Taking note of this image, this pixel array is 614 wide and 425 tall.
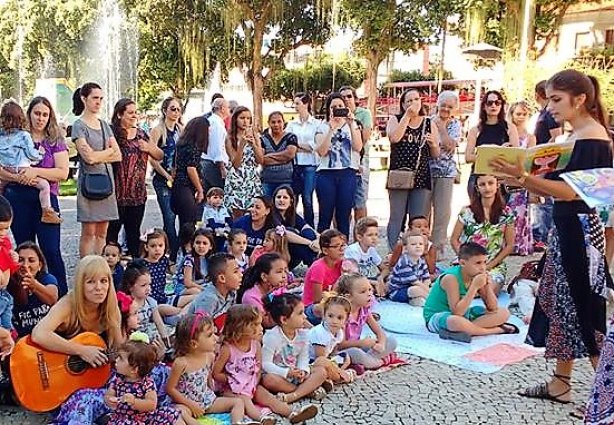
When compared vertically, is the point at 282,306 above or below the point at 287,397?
above

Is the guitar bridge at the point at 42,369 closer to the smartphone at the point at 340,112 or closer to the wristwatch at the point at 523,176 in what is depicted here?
the wristwatch at the point at 523,176

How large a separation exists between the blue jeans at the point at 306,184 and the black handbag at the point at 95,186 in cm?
253

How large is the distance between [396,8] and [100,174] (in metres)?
18.0

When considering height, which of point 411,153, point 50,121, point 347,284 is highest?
point 50,121

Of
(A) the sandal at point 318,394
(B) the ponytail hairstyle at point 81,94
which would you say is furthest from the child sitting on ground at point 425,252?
(B) the ponytail hairstyle at point 81,94

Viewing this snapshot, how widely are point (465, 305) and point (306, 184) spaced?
3.12 m

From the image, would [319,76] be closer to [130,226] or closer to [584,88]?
[130,226]

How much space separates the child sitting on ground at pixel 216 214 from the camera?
6477 millimetres

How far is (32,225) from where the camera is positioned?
16.5 ft

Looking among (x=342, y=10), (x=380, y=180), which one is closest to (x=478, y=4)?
(x=342, y=10)

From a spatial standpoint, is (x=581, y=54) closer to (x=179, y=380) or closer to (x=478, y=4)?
(x=478, y=4)

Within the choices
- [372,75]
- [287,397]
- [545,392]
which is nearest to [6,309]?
[287,397]

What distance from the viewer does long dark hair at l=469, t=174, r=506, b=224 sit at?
6111 millimetres

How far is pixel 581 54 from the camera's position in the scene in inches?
779
